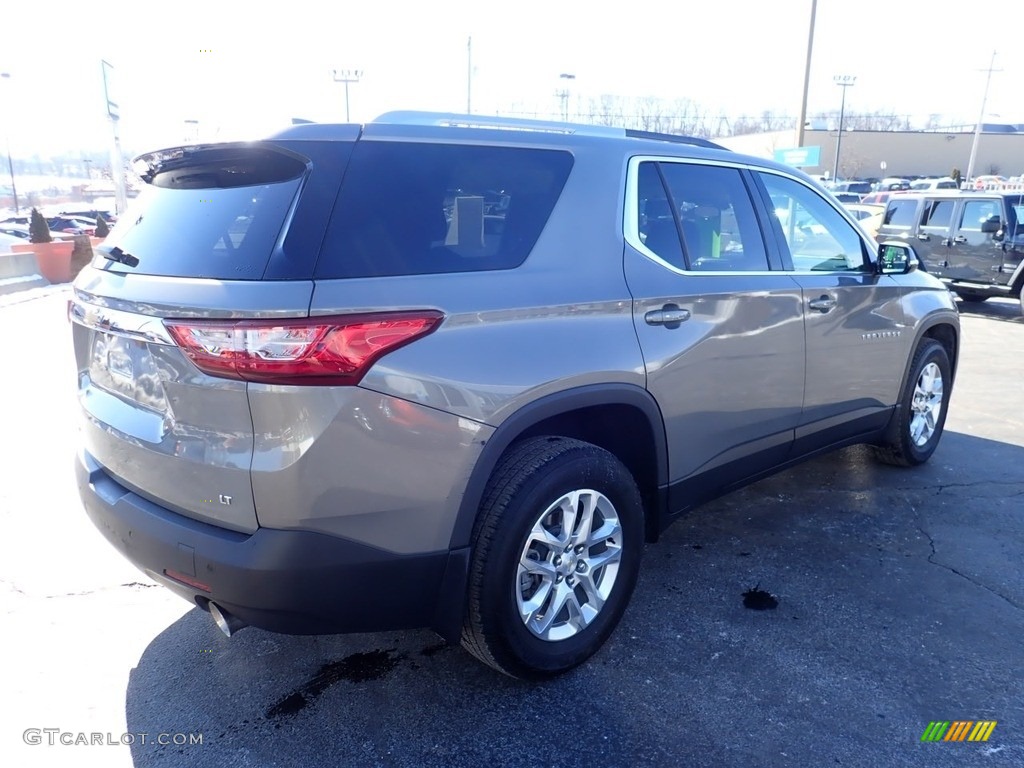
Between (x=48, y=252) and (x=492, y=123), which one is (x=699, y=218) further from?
(x=48, y=252)

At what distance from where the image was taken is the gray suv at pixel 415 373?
2139mm

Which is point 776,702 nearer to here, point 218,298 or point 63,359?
point 218,298

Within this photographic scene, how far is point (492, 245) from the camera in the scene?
254cm

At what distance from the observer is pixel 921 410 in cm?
500

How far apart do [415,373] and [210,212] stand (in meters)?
0.90

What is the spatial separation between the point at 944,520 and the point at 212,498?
385cm

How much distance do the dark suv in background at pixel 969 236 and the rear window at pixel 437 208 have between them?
10.5 meters

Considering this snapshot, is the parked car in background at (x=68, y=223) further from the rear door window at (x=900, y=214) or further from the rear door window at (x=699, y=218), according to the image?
the rear door window at (x=699, y=218)

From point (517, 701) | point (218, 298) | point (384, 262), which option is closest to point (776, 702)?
point (517, 701)

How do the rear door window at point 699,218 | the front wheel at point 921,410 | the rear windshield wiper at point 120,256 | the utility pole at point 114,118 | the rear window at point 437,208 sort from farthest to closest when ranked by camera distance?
the utility pole at point 114,118 → the front wheel at point 921,410 → the rear door window at point 699,218 → the rear windshield wiper at point 120,256 → the rear window at point 437,208

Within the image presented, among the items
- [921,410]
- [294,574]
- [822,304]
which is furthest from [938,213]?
[294,574]

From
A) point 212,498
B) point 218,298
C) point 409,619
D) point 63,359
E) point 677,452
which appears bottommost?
point 63,359

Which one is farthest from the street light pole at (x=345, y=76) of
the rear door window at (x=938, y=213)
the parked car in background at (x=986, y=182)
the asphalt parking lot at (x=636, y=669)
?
the parked car in background at (x=986, y=182)

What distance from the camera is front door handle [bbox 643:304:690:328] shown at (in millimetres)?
2928
